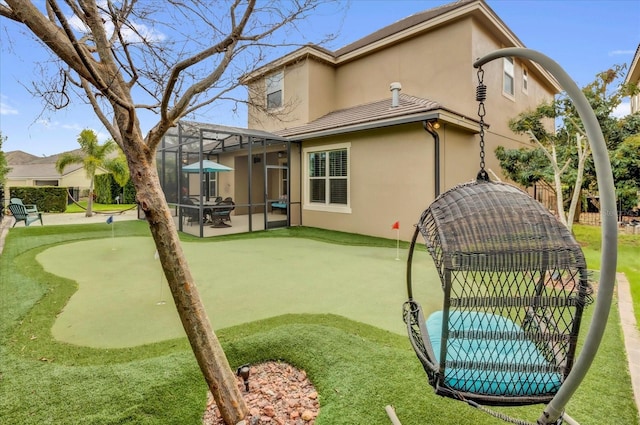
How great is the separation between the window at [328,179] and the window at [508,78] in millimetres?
6398

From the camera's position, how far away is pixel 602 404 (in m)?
2.50

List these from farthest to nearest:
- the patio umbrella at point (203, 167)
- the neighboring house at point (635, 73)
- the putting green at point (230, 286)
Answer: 1. the neighboring house at point (635, 73)
2. the patio umbrella at point (203, 167)
3. the putting green at point (230, 286)

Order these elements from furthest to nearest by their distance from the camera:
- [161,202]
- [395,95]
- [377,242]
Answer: [395,95] → [377,242] → [161,202]

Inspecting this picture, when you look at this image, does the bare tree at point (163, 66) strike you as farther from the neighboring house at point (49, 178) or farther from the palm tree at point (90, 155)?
the neighboring house at point (49, 178)

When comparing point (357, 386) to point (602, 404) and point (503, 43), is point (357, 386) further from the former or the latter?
point (503, 43)

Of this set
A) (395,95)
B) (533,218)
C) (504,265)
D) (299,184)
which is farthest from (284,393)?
(299,184)

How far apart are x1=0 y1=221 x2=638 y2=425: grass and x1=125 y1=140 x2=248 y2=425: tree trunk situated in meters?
0.41

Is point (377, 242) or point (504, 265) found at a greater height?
point (504, 265)

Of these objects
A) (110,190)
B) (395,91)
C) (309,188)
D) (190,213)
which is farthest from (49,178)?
(395,91)

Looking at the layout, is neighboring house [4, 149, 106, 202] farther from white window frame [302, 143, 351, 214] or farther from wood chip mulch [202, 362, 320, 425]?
wood chip mulch [202, 362, 320, 425]

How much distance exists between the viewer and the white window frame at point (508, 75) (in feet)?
38.9

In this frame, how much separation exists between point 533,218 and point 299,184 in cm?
1120

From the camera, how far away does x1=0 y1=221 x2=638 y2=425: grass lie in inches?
93.1

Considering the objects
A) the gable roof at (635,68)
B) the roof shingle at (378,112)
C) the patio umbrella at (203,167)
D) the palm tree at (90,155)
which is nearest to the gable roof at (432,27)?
the roof shingle at (378,112)
